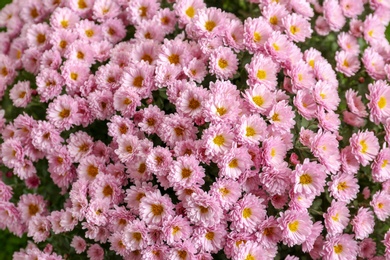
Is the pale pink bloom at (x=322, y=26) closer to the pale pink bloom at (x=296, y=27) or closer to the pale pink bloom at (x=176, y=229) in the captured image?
the pale pink bloom at (x=296, y=27)

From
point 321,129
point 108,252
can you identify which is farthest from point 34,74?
point 321,129

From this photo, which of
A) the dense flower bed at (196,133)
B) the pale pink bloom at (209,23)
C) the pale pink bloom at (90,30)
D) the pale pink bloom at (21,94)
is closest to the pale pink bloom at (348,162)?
the dense flower bed at (196,133)

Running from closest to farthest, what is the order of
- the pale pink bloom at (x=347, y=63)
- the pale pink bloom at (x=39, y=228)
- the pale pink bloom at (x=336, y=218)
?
the pale pink bloom at (x=336, y=218) < the pale pink bloom at (x=39, y=228) < the pale pink bloom at (x=347, y=63)

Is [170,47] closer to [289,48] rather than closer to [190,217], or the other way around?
[289,48]

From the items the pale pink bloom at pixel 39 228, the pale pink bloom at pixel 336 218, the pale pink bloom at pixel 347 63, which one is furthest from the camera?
the pale pink bloom at pixel 347 63

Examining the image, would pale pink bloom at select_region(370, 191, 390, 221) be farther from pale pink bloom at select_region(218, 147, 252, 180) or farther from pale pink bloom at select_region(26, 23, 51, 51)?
pale pink bloom at select_region(26, 23, 51, 51)

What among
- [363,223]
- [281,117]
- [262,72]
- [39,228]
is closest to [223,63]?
[262,72]
